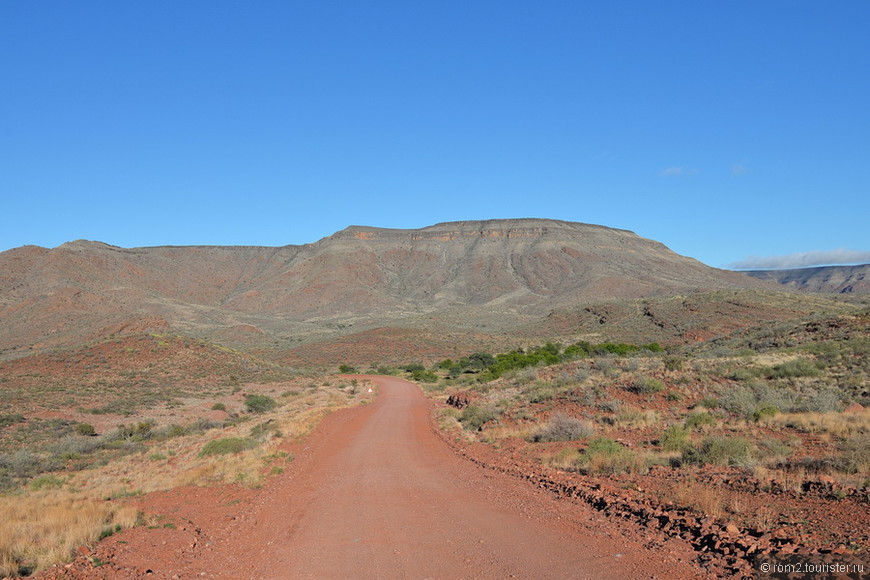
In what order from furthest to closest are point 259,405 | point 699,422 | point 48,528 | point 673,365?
point 259,405 → point 673,365 → point 699,422 → point 48,528

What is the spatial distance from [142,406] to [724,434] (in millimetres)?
28442

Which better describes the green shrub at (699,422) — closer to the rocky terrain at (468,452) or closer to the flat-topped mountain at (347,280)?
the rocky terrain at (468,452)

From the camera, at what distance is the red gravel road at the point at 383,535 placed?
6.49 meters

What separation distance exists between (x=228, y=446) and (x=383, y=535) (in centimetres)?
1043

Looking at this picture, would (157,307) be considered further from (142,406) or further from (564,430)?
(564,430)

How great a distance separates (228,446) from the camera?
16.7 metres

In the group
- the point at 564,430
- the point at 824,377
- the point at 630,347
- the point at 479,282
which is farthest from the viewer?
the point at 479,282

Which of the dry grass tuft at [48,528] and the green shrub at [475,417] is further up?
the dry grass tuft at [48,528]

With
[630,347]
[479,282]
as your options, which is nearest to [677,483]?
[630,347]

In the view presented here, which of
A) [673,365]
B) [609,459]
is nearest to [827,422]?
[609,459]

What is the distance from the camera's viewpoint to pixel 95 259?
432ft

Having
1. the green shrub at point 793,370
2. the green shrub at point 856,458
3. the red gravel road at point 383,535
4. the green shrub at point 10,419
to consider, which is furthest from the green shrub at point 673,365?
the green shrub at point 10,419

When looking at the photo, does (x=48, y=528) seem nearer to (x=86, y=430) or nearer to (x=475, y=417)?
(x=475, y=417)

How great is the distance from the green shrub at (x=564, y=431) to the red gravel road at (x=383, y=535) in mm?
3325
